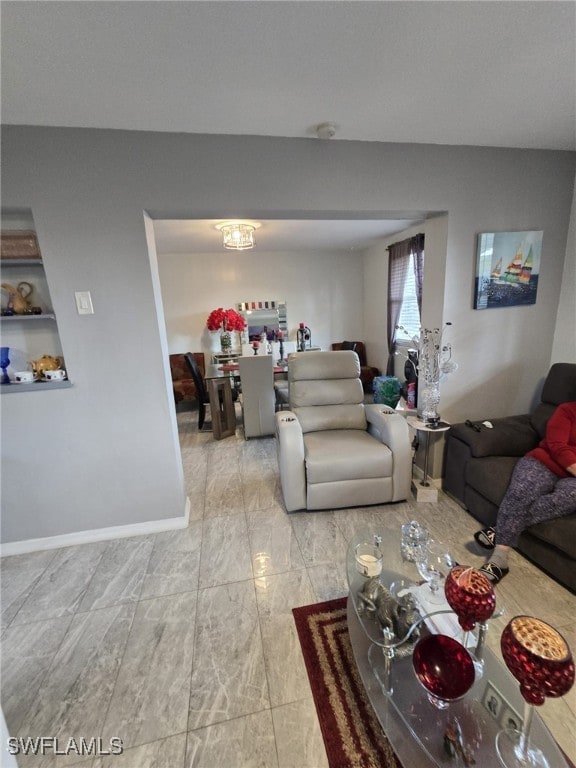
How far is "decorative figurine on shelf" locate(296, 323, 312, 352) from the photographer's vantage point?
4.86m

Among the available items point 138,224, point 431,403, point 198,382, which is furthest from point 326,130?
point 198,382

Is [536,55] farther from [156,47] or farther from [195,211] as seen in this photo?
[195,211]

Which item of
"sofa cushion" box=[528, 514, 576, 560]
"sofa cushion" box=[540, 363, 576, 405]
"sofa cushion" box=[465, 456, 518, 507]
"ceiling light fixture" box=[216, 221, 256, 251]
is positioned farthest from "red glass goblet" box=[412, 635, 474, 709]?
"ceiling light fixture" box=[216, 221, 256, 251]

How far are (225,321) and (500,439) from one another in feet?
12.3

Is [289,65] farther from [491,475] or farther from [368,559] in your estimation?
[491,475]

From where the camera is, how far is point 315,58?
47.8 inches

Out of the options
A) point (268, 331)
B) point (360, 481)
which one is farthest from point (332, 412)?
point (268, 331)

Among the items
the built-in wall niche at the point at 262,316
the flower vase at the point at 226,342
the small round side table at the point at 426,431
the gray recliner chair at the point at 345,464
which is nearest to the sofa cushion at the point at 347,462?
the gray recliner chair at the point at 345,464

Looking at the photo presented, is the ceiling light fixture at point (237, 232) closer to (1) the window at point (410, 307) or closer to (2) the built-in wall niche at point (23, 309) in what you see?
(2) the built-in wall niche at point (23, 309)

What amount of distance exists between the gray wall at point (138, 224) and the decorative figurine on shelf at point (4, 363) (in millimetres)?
106

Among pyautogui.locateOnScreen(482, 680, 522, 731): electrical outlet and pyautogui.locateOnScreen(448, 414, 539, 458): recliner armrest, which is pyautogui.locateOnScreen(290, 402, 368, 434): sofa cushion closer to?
pyautogui.locateOnScreen(448, 414, 539, 458): recliner armrest

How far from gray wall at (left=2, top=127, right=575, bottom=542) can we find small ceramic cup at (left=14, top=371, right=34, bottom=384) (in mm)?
93

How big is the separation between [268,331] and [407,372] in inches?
102

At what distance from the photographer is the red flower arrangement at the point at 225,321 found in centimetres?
457
